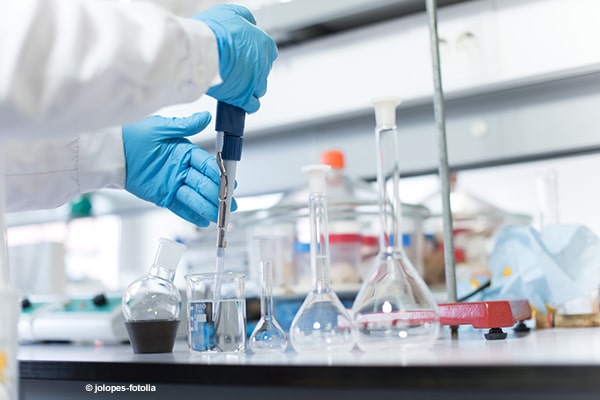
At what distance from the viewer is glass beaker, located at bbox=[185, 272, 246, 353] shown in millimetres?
1114

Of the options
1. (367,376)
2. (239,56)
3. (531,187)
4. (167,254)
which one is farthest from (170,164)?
(531,187)

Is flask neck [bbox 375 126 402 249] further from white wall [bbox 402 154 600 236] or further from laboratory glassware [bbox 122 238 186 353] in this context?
white wall [bbox 402 154 600 236]

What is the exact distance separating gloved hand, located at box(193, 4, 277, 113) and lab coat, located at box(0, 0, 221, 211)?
42mm

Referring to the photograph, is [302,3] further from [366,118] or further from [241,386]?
[241,386]

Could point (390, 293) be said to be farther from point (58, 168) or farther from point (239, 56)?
point (58, 168)

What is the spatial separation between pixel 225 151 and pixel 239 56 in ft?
0.52

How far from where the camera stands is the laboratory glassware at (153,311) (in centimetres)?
119

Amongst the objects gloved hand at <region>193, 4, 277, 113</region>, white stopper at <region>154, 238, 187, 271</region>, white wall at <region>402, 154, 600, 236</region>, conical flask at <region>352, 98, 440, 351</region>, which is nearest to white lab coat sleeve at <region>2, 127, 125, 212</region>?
white stopper at <region>154, 238, 187, 271</region>

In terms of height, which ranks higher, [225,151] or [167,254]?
[225,151]

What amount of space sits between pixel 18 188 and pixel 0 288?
591 millimetres

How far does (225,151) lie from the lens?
3.81ft

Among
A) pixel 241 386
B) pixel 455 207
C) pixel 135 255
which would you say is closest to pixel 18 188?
pixel 241 386

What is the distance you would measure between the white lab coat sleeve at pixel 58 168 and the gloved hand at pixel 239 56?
370 millimetres

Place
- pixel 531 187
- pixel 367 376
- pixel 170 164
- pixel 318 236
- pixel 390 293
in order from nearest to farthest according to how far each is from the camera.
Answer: pixel 367 376 < pixel 390 293 < pixel 318 236 < pixel 170 164 < pixel 531 187
